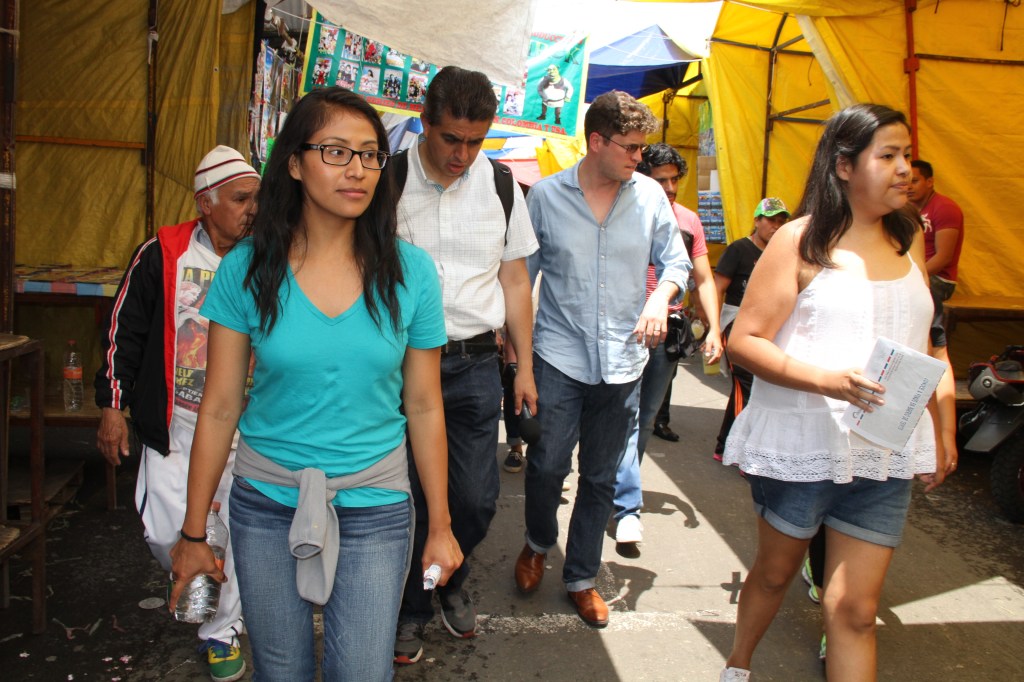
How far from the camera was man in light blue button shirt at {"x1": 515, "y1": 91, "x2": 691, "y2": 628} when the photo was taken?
367cm

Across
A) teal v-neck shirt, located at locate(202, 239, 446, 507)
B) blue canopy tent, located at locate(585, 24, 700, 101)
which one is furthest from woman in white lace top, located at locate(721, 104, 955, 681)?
blue canopy tent, located at locate(585, 24, 700, 101)

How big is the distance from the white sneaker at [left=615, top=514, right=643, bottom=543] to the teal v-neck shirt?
107 inches

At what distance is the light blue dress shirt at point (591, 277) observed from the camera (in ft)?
12.1

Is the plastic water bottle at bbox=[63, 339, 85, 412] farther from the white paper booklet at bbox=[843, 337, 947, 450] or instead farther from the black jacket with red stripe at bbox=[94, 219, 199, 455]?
the white paper booklet at bbox=[843, 337, 947, 450]

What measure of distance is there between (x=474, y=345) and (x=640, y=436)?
77.4 inches

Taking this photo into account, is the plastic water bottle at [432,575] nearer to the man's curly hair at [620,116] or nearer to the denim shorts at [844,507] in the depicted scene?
the denim shorts at [844,507]

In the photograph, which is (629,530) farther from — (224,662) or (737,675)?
(224,662)

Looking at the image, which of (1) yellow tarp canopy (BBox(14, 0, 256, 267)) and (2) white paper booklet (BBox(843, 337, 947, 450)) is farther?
(1) yellow tarp canopy (BBox(14, 0, 256, 267))

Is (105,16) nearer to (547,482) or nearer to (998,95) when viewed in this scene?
(547,482)

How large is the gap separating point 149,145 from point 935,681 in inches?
212

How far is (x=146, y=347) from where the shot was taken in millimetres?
3191

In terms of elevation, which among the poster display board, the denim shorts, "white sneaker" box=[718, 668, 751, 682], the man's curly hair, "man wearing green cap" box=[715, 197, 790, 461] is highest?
the poster display board

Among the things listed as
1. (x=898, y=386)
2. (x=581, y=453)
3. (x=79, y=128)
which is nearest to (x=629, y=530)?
(x=581, y=453)

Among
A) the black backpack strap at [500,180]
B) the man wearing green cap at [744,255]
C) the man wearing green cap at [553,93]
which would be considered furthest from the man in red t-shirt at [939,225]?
the black backpack strap at [500,180]
